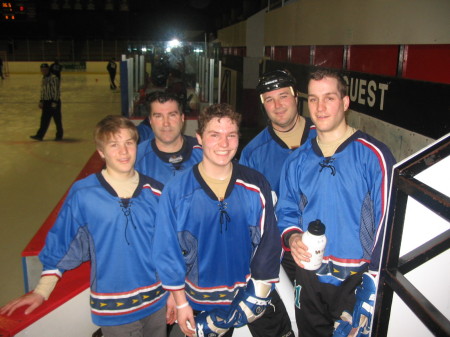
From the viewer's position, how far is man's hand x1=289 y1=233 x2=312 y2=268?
4.92 feet

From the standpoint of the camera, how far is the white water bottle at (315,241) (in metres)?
1.45

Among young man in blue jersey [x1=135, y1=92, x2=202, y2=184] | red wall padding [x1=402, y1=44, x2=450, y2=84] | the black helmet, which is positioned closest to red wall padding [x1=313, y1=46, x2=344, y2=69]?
red wall padding [x1=402, y1=44, x2=450, y2=84]

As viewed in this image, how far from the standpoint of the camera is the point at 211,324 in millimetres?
1625

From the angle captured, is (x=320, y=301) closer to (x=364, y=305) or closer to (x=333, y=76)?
(x=364, y=305)

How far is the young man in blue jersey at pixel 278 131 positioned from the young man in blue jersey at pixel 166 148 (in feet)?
1.30

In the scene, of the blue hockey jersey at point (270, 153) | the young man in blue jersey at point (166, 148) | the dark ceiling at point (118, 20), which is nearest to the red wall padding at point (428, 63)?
the blue hockey jersey at point (270, 153)

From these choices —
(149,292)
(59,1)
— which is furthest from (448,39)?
(59,1)

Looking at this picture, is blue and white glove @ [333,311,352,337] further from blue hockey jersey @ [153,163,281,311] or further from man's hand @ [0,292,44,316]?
man's hand @ [0,292,44,316]

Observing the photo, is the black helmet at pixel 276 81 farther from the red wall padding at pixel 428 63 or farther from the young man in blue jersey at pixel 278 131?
the red wall padding at pixel 428 63

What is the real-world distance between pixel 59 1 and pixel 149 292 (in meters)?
26.4

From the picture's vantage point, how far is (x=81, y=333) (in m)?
1.99

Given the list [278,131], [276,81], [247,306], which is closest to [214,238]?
[247,306]

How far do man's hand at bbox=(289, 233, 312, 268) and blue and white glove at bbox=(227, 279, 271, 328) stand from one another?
19cm

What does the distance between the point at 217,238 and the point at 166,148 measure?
776mm
